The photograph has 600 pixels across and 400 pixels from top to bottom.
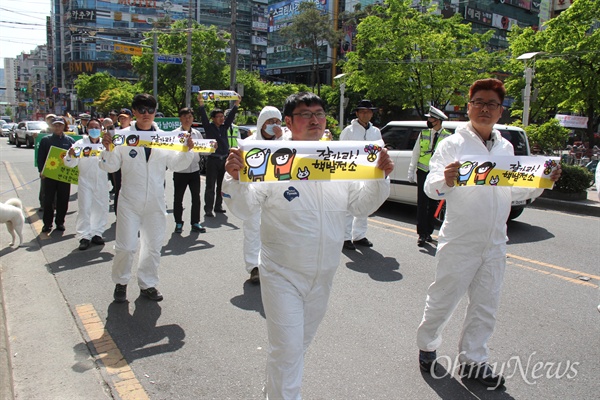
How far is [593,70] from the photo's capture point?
2177 centimetres

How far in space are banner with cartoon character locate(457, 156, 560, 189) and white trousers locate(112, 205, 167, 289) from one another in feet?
9.94

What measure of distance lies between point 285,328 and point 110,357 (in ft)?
6.42

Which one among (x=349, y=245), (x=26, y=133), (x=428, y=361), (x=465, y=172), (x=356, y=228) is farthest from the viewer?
(x=26, y=133)

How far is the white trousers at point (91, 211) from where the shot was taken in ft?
24.5

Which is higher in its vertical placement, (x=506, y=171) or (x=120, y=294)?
(x=506, y=171)

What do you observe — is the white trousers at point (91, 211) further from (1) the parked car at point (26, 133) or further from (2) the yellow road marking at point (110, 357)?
(1) the parked car at point (26, 133)

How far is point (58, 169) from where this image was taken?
781 cm

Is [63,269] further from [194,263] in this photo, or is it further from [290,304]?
[290,304]

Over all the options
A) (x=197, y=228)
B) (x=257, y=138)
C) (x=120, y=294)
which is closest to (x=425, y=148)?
(x=257, y=138)

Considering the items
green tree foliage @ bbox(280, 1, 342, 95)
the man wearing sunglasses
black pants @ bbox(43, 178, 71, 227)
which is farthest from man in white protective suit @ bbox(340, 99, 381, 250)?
green tree foliage @ bbox(280, 1, 342, 95)

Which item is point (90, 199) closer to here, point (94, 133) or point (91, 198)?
point (91, 198)

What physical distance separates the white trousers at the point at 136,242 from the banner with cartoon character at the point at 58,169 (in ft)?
11.4

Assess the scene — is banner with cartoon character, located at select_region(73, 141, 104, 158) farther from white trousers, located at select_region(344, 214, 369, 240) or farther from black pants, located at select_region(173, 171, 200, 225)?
white trousers, located at select_region(344, 214, 369, 240)

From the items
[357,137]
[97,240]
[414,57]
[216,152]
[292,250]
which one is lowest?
[97,240]
